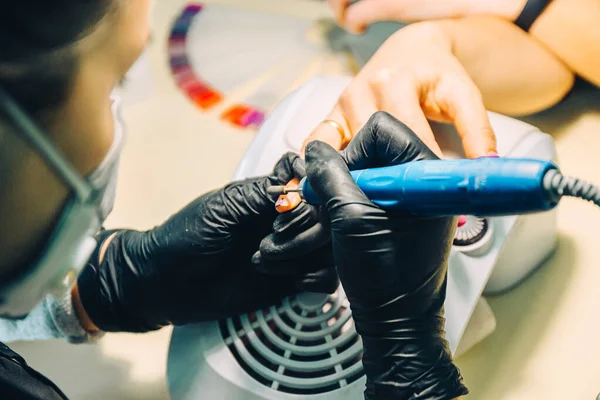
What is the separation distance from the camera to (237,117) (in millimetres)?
1055

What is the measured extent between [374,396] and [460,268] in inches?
6.9

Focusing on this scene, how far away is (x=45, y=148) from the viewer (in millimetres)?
384

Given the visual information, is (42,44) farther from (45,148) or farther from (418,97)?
(418,97)

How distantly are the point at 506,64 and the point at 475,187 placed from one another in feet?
1.56

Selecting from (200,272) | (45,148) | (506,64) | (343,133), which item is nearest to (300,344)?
(200,272)

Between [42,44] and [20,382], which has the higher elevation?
[42,44]

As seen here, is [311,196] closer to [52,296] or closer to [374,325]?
[374,325]

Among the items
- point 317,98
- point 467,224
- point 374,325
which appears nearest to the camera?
point 374,325

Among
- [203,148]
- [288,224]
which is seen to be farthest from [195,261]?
[203,148]

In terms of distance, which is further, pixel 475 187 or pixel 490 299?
pixel 490 299

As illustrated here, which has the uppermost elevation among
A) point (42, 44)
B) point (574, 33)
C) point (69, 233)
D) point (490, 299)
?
point (42, 44)

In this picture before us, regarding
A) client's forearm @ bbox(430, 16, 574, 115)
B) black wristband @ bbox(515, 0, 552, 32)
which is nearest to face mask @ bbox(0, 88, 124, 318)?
client's forearm @ bbox(430, 16, 574, 115)

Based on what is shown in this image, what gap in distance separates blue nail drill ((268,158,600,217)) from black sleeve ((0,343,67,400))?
416mm

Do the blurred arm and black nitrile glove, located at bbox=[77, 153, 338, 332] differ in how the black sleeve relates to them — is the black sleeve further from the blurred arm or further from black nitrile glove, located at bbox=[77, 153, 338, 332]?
the blurred arm
